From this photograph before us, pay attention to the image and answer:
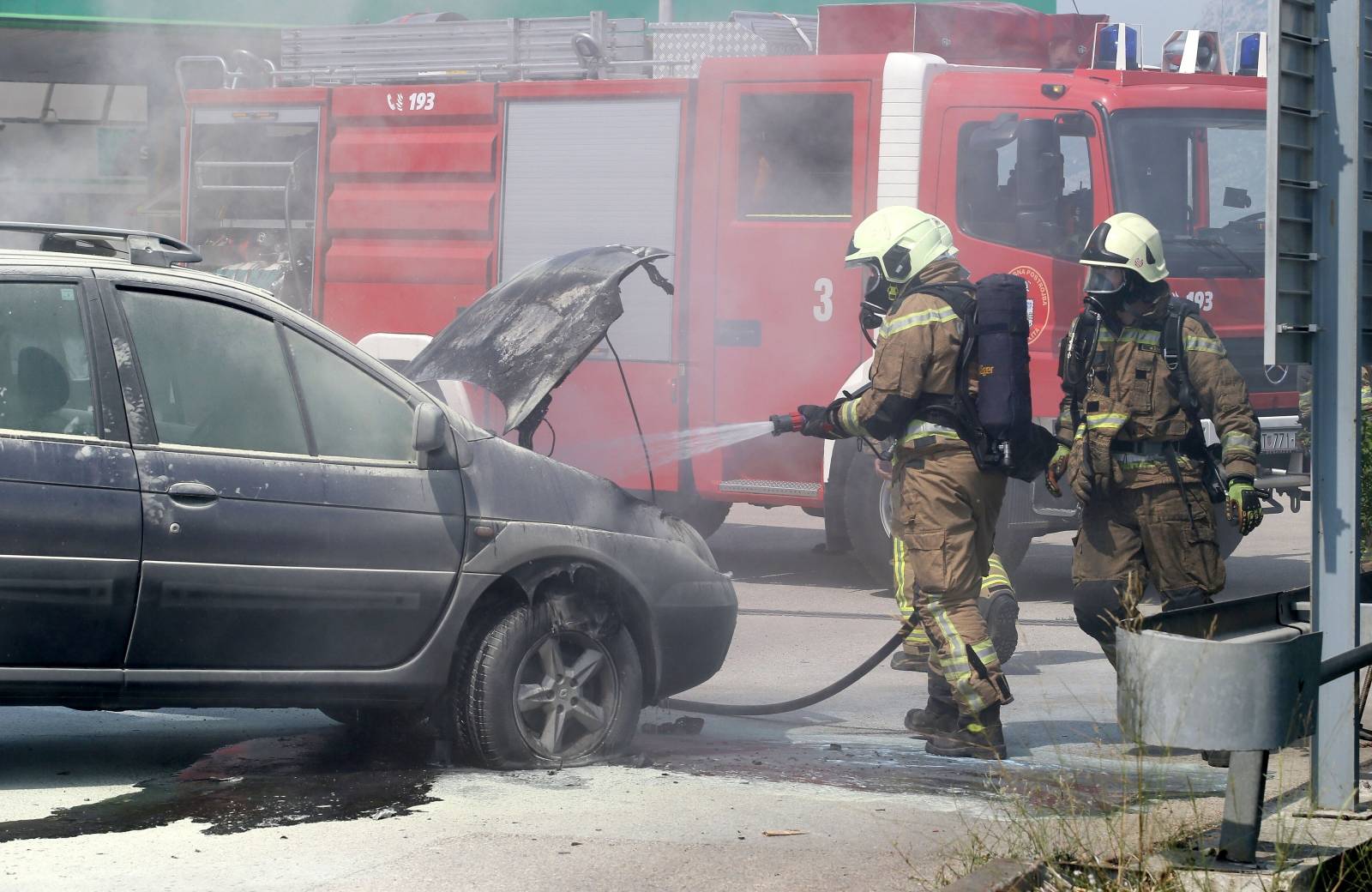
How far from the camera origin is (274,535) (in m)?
5.04

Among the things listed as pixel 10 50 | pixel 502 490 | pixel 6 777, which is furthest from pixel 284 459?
pixel 10 50

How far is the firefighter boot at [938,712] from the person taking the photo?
620cm

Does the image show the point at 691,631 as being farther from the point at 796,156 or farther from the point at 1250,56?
the point at 1250,56

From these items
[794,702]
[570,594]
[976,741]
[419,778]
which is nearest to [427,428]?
[570,594]

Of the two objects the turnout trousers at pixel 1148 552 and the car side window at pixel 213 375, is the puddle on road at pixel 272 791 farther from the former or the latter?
the turnout trousers at pixel 1148 552

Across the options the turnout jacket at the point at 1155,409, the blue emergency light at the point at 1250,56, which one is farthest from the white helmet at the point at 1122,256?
the blue emergency light at the point at 1250,56

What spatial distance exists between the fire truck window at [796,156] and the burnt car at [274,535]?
188 inches

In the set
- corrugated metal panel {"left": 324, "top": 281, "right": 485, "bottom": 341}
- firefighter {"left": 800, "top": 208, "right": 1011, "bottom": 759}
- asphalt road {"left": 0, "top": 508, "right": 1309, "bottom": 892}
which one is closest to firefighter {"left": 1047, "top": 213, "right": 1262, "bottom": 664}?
firefighter {"left": 800, "top": 208, "right": 1011, "bottom": 759}

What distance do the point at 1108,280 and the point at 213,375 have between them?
3.05 metres

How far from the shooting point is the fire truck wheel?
32.8 feet

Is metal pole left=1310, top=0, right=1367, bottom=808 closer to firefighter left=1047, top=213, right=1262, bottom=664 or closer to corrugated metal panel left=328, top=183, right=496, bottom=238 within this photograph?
firefighter left=1047, top=213, right=1262, bottom=664

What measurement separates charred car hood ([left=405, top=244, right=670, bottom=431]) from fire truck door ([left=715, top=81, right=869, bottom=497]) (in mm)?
3254

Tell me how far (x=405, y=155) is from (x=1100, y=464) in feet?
22.5

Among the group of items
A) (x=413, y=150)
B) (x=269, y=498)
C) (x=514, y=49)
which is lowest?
(x=269, y=498)
